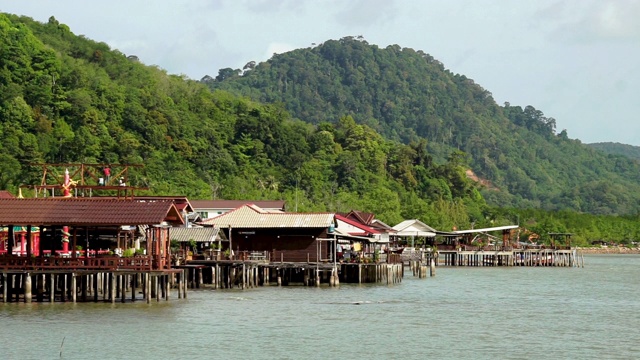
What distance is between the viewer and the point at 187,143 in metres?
139

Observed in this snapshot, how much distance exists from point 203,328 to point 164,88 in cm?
12676

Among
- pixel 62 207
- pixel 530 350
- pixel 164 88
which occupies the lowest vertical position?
pixel 530 350

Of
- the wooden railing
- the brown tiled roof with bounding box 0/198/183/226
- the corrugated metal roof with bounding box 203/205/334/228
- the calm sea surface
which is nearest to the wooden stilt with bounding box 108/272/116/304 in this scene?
the calm sea surface

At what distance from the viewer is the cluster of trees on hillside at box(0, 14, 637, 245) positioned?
409ft

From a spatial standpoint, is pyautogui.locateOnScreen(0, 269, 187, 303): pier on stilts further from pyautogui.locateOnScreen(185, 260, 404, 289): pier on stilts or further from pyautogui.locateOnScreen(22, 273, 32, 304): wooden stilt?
pyautogui.locateOnScreen(185, 260, 404, 289): pier on stilts

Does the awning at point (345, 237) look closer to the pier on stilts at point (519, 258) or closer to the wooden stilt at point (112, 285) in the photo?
the wooden stilt at point (112, 285)

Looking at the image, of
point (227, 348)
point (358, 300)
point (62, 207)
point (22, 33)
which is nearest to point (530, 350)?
point (227, 348)

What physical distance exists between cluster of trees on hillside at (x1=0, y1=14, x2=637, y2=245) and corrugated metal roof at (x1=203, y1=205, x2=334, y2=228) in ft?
144

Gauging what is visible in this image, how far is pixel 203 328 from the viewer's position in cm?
4256

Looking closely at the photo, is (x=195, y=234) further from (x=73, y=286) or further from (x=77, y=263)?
(x=77, y=263)

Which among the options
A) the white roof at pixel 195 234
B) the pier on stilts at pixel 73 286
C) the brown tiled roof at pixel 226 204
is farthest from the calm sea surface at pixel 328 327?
the brown tiled roof at pixel 226 204

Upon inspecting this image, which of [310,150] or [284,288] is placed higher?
[310,150]

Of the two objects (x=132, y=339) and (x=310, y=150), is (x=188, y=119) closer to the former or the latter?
(x=310, y=150)

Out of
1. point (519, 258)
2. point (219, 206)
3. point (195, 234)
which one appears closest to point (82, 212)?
point (195, 234)
